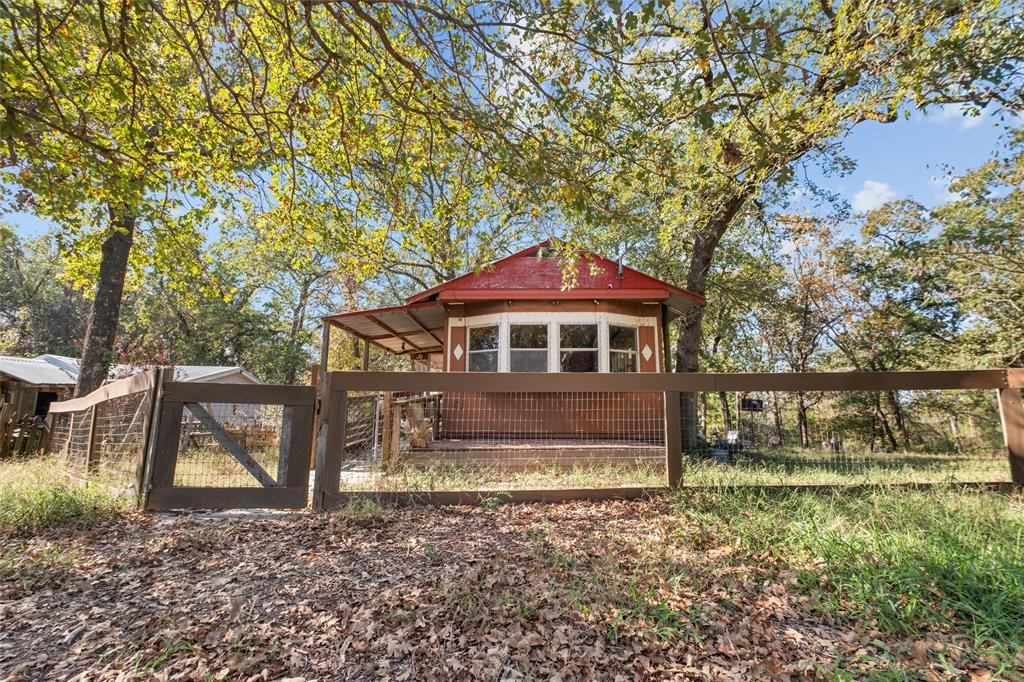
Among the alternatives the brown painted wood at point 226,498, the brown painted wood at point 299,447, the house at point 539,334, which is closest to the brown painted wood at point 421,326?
the house at point 539,334

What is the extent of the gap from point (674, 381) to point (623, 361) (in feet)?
17.5

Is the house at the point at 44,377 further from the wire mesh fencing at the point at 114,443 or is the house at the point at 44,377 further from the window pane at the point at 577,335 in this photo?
the window pane at the point at 577,335

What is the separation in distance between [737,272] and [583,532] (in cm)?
1608

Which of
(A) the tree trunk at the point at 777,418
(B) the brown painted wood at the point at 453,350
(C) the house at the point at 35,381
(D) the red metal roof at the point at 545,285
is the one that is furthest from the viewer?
(C) the house at the point at 35,381

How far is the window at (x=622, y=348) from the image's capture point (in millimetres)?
10117

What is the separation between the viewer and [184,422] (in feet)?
16.0

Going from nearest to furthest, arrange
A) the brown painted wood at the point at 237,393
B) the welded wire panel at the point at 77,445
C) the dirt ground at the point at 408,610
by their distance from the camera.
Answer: the dirt ground at the point at 408,610 → the brown painted wood at the point at 237,393 → the welded wire panel at the point at 77,445

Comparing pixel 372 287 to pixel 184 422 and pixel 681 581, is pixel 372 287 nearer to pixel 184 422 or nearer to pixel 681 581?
pixel 184 422

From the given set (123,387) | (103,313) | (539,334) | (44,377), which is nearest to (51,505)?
(123,387)

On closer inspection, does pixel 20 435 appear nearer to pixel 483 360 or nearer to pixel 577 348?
pixel 483 360

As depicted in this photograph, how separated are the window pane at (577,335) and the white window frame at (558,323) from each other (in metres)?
0.11

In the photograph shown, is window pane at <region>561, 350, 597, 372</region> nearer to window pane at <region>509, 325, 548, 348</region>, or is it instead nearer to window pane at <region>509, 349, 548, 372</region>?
window pane at <region>509, 349, 548, 372</region>

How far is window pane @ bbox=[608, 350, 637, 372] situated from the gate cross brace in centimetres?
706

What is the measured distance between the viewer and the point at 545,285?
33.4 ft
